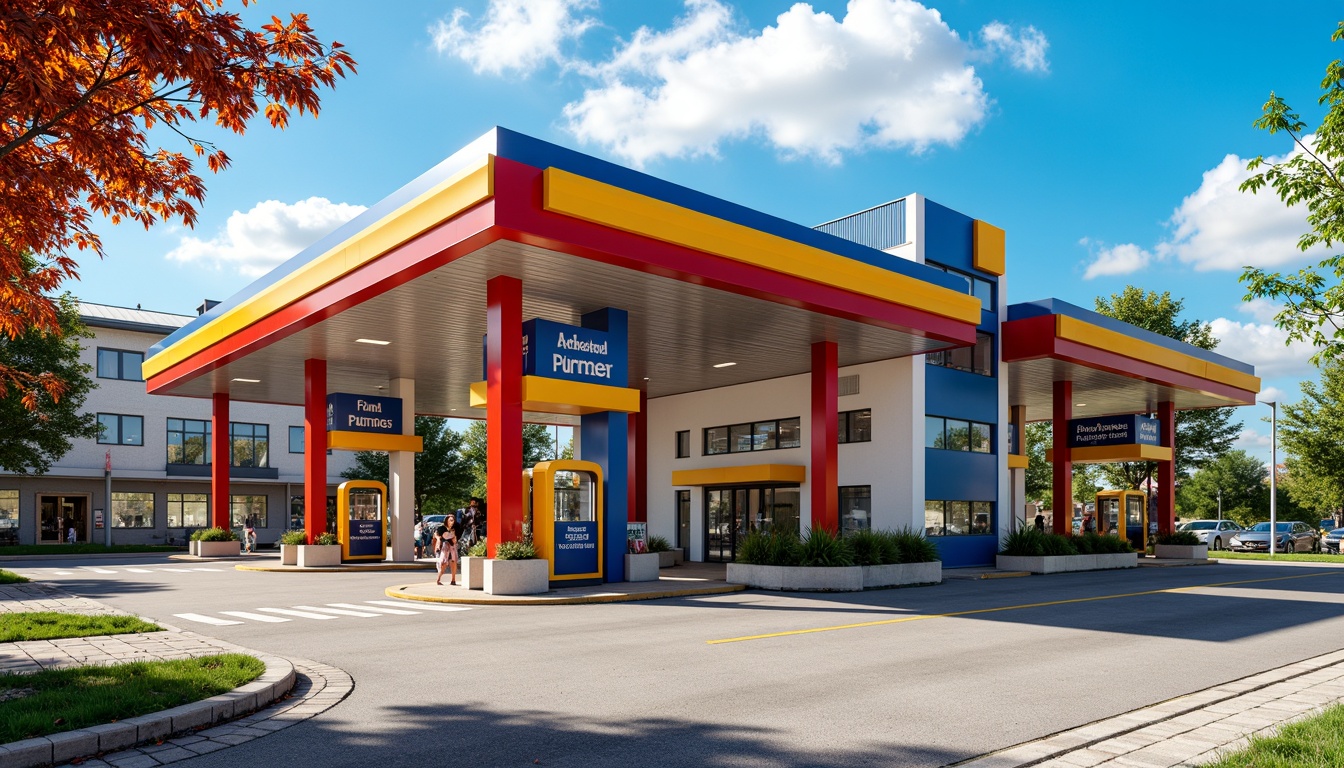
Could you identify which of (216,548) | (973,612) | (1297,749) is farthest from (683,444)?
(1297,749)

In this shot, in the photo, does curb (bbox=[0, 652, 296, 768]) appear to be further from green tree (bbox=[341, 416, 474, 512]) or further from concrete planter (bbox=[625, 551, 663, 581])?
green tree (bbox=[341, 416, 474, 512])

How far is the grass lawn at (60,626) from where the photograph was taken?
1170 centimetres

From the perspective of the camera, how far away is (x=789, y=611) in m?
16.8

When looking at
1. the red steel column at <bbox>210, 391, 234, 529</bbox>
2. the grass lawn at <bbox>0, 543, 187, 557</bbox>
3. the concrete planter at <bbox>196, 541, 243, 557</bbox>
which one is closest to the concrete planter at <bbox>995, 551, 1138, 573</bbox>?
the red steel column at <bbox>210, 391, 234, 529</bbox>

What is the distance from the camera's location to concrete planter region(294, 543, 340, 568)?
27.7 meters

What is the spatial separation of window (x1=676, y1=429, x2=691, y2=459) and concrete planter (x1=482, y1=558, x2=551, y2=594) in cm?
1604

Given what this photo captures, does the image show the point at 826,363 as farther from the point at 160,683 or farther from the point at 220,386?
the point at 220,386

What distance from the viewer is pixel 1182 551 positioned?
3609 centimetres

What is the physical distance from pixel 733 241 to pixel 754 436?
13.5 meters

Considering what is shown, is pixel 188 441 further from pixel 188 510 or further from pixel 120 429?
pixel 188 510

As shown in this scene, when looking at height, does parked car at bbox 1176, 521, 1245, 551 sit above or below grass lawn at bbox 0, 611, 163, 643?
below

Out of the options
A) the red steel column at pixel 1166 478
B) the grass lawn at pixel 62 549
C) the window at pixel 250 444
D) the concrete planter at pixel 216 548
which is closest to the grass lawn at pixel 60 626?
the concrete planter at pixel 216 548

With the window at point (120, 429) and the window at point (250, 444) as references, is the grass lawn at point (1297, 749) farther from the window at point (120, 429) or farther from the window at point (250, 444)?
the window at point (250, 444)

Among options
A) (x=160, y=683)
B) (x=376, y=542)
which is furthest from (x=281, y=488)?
(x=160, y=683)
